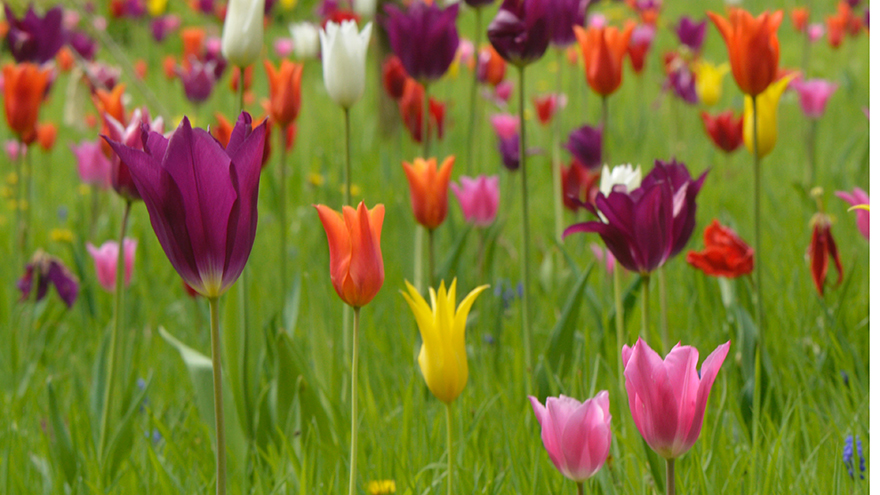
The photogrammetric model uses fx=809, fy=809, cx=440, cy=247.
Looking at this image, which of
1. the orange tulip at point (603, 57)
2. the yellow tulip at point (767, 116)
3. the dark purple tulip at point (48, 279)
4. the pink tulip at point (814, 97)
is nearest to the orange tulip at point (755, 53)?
the yellow tulip at point (767, 116)

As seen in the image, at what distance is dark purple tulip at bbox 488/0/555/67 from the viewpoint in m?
1.52

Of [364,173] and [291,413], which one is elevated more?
[364,173]

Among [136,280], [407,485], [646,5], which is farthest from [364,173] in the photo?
[407,485]

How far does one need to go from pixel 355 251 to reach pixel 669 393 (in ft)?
1.27

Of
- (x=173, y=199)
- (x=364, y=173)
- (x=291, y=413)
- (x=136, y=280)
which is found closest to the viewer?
(x=173, y=199)

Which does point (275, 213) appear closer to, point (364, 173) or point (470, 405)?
point (364, 173)

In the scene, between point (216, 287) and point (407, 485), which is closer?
point (216, 287)

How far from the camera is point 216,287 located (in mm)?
826

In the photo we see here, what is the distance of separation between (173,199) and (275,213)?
2694mm

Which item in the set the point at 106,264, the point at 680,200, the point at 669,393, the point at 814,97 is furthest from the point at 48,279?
the point at 814,97

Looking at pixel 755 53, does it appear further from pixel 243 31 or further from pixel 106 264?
pixel 106 264

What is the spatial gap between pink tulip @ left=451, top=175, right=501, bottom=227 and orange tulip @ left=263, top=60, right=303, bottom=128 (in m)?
0.54

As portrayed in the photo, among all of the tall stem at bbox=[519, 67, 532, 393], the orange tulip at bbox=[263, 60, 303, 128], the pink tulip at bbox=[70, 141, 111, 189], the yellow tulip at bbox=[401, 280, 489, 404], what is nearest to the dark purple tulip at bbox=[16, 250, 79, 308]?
the pink tulip at bbox=[70, 141, 111, 189]

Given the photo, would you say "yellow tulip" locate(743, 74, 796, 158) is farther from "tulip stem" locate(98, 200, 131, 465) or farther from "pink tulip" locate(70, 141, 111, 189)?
"pink tulip" locate(70, 141, 111, 189)
